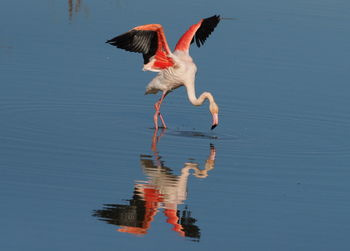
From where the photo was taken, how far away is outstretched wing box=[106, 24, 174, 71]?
1314cm

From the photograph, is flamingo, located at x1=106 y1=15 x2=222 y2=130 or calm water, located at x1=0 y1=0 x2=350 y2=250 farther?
flamingo, located at x1=106 y1=15 x2=222 y2=130

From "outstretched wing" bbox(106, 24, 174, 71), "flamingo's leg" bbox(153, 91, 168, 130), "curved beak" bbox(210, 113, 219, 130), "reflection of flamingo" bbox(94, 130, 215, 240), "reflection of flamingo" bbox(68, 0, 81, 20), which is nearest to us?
"reflection of flamingo" bbox(94, 130, 215, 240)

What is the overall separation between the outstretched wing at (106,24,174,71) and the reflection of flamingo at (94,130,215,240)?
7.51 feet

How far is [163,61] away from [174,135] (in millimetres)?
1440

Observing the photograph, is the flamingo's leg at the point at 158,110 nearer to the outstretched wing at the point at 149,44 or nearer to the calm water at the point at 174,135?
the calm water at the point at 174,135

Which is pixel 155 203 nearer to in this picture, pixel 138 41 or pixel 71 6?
pixel 138 41

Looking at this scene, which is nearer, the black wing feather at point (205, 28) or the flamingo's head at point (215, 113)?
the flamingo's head at point (215, 113)

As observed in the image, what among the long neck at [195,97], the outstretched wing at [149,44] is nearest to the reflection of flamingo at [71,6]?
the outstretched wing at [149,44]

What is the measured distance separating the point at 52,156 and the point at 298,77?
21.1 ft

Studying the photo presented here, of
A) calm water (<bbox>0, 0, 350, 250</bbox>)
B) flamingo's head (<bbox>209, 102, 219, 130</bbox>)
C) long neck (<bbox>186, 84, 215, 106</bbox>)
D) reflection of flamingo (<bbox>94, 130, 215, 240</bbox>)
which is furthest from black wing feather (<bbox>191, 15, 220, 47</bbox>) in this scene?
reflection of flamingo (<bbox>94, 130, 215, 240</bbox>)

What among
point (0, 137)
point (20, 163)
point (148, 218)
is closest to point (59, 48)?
point (0, 137)

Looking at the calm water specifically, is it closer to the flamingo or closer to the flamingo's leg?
the flamingo's leg

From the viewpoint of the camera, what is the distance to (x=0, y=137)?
1191 cm

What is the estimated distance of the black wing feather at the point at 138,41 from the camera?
13156 mm
